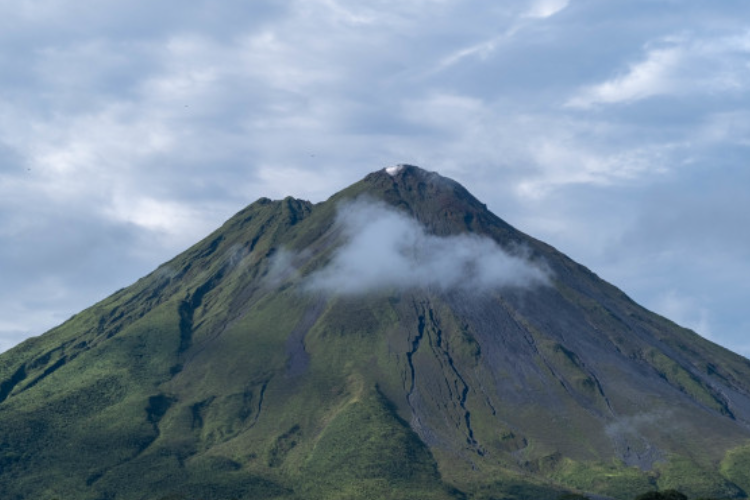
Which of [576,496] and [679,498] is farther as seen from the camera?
[576,496]

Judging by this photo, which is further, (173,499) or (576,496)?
(173,499)

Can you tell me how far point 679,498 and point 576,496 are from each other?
20.2 m

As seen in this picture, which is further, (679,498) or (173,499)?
(173,499)

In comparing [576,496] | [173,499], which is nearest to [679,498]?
[576,496]

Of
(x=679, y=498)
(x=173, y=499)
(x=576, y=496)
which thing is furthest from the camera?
(x=173, y=499)

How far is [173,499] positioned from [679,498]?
255ft

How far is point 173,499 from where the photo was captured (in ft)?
580

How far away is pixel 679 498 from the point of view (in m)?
141

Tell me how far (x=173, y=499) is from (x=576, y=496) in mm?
61991

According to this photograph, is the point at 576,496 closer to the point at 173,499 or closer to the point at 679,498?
the point at 679,498

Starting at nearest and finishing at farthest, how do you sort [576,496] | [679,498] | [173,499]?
[679,498] → [576,496] → [173,499]

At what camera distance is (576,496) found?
15812 cm
